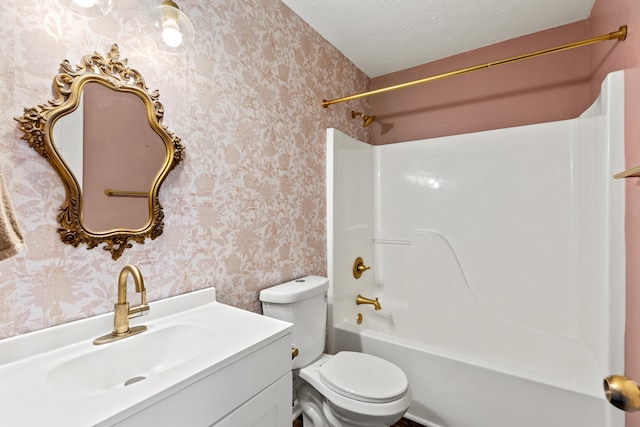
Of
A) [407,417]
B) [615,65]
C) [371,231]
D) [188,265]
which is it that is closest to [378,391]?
[407,417]

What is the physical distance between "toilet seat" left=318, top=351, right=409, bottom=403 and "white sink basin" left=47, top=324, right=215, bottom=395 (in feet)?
2.24

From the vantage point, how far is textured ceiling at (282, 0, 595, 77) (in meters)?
1.60

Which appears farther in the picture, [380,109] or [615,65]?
[380,109]

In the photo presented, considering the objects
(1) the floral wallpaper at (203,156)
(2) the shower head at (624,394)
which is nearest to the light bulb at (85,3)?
(1) the floral wallpaper at (203,156)

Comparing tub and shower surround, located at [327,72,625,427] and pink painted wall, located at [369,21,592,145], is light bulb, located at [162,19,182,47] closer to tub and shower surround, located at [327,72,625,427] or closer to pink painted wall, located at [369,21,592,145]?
tub and shower surround, located at [327,72,625,427]

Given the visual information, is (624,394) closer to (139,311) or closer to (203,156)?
(139,311)

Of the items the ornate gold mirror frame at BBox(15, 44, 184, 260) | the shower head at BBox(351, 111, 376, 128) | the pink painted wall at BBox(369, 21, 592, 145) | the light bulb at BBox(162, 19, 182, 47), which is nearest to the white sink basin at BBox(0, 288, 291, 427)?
the ornate gold mirror frame at BBox(15, 44, 184, 260)

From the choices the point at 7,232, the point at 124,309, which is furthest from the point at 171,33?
the point at 124,309

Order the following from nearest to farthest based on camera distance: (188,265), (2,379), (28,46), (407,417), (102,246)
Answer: (2,379)
(28,46)
(102,246)
(188,265)
(407,417)

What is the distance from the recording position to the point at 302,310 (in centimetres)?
144

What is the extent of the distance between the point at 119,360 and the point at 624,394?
122 cm

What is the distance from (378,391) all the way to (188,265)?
965 mm

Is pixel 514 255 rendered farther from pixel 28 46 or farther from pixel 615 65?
pixel 28 46

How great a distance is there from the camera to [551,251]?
67.7 inches
